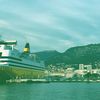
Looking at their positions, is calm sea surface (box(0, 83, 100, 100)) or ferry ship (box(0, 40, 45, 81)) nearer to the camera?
calm sea surface (box(0, 83, 100, 100))

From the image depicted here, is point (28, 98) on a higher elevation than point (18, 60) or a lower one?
lower

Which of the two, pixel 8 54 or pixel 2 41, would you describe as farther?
pixel 2 41

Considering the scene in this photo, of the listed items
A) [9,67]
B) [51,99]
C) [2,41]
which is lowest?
[51,99]

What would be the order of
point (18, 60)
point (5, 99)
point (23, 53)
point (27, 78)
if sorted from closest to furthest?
point (5, 99), point (18, 60), point (27, 78), point (23, 53)

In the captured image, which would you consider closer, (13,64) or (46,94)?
(46,94)

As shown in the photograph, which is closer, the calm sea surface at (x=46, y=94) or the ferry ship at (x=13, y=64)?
the calm sea surface at (x=46, y=94)

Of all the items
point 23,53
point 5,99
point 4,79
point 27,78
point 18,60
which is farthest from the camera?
point 23,53

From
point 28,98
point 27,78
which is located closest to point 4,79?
point 27,78

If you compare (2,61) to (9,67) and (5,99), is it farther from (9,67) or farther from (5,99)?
(5,99)

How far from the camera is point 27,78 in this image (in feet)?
559

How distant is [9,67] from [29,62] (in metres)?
26.7

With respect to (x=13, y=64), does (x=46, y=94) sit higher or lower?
lower

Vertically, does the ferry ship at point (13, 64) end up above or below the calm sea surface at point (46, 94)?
above

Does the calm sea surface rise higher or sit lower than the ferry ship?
lower
